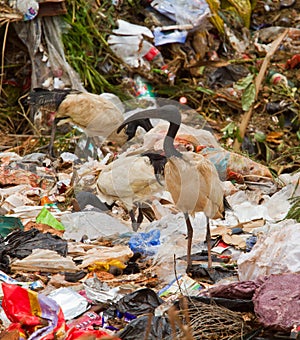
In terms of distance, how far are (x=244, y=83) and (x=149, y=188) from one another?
13.4ft

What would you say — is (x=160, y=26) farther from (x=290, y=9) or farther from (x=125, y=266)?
(x=125, y=266)

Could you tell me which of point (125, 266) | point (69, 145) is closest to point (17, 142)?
point (69, 145)

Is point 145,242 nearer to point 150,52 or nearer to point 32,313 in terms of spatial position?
point 32,313

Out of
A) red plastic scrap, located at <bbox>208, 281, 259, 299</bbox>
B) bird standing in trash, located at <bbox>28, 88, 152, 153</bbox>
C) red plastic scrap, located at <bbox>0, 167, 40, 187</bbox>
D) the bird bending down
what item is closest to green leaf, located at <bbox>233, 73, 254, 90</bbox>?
bird standing in trash, located at <bbox>28, 88, 152, 153</bbox>

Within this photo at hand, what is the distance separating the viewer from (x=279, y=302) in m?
3.43

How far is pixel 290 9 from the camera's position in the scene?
1109cm

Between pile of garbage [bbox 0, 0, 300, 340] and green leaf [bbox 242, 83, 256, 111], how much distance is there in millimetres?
22

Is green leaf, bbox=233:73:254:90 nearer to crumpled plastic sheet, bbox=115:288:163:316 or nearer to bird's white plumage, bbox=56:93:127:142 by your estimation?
bird's white plumage, bbox=56:93:127:142

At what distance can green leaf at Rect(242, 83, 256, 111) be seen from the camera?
8.45 m

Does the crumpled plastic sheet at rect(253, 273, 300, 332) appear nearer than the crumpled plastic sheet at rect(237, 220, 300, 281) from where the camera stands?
Yes

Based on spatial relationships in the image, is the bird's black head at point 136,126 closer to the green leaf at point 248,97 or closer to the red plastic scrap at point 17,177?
the red plastic scrap at point 17,177

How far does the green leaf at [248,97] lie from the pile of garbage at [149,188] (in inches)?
0.9

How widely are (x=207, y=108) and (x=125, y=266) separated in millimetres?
5115

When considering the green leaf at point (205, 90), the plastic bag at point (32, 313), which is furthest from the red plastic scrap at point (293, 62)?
the plastic bag at point (32, 313)
